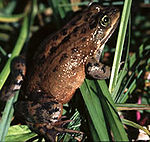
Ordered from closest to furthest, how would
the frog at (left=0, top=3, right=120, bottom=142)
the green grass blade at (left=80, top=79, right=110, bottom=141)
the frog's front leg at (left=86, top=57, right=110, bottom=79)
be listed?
the green grass blade at (left=80, top=79, right=110, bottom=141) < the frog's front leg at (left=86, top=57, right=110, bottom=79) < the frog at (left=0, top=3, right=120, bottom=142)

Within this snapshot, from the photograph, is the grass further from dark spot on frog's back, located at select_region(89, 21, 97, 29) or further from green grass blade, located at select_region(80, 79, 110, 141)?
dark spot on frog's back, located at select_region(89, 21, 97, 29)

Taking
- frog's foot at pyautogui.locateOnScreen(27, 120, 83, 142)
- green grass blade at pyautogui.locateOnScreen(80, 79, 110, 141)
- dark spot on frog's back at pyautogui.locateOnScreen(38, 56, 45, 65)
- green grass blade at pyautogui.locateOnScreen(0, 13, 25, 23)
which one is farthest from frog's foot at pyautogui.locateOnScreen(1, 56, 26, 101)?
green grass blade at pyautogui.locateOnScreen(0, 13, 25, 23)

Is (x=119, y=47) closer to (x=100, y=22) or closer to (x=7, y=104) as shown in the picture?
(x=100, y=22)

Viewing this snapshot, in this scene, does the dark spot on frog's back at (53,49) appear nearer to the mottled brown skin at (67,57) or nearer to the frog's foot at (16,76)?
the mottled brown skin at (67,57)

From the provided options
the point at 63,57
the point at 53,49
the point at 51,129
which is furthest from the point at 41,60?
the point at 51,129

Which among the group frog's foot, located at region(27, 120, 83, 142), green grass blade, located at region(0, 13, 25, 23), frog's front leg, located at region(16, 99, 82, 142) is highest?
green grass blade, located at region(0, 13, 25, 23)

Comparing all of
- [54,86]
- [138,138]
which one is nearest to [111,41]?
[54,86]

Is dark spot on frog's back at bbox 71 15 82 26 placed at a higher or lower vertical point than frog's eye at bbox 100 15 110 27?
higher

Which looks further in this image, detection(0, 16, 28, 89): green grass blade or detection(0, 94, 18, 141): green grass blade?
detection(0, 16, 28, 89): green grass blade
